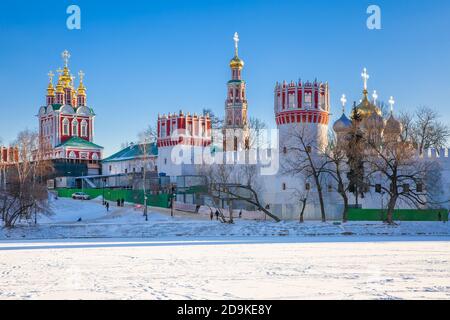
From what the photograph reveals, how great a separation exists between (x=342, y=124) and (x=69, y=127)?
45.5 m

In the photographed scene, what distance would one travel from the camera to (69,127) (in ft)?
289

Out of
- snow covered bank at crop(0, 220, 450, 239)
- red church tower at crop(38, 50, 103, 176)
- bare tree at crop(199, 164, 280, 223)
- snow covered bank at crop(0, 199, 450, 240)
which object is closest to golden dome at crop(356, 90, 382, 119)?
bare tree at crop(199, 164, 280, 223)

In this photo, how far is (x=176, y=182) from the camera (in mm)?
61188

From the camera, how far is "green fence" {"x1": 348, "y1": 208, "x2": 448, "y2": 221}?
43969 mm

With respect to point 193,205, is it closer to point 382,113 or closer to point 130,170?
point 382,113

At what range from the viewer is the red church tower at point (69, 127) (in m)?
83.3

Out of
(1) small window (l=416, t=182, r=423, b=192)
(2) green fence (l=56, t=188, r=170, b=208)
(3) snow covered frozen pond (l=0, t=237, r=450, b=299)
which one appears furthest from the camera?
(2) green fence (l=56, t=188, r=170, b=208)

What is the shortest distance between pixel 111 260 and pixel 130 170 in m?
56.3

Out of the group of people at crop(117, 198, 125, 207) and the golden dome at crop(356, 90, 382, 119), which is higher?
the golden dome at crop(356, 90, 382, 119)

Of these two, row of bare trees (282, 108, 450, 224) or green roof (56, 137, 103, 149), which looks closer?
row of bare trees (282, 108, 450, 224)

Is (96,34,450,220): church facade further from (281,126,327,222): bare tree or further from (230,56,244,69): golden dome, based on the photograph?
(230,56,244,69): golden dome

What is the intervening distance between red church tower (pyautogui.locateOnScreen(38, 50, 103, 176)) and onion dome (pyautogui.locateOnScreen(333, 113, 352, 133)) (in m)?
38.5

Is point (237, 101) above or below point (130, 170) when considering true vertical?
above

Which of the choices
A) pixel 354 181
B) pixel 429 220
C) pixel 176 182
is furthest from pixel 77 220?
pixel 429 220
